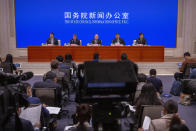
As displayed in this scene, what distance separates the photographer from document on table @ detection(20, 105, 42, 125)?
136 inches

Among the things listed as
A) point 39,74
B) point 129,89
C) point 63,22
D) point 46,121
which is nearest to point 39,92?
point 46,121

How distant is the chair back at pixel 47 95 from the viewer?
473 centimetres

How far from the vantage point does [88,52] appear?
10.6 m

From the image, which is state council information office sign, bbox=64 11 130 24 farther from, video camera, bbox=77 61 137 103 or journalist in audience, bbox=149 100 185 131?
video camera, bbox=77 61 137 103

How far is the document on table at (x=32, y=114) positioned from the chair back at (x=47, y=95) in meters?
1.16

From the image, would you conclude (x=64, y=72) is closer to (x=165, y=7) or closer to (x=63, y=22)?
(x=63, y=22)

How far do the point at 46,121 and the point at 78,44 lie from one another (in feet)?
22.8

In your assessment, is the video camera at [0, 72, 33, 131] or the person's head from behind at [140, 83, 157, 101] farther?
the person's head from behind at [140, 83, 157, 101]

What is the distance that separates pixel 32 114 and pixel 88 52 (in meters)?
7.23

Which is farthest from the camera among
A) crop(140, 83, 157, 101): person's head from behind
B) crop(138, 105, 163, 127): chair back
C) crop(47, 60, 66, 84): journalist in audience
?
crop(47, 60, 66, 84): journalist in audience

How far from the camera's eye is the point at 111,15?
1277 cm

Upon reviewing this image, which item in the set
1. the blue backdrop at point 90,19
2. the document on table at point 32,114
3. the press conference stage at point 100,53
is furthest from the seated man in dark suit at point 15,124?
the blue backdrop at point 90,19

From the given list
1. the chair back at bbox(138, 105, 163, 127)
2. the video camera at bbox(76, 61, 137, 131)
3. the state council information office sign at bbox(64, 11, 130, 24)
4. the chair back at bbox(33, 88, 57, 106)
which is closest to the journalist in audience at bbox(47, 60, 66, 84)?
the chair back at bbox(33, 88, 57, 106)

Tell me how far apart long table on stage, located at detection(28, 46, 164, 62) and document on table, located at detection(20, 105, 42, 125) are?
278 inches
